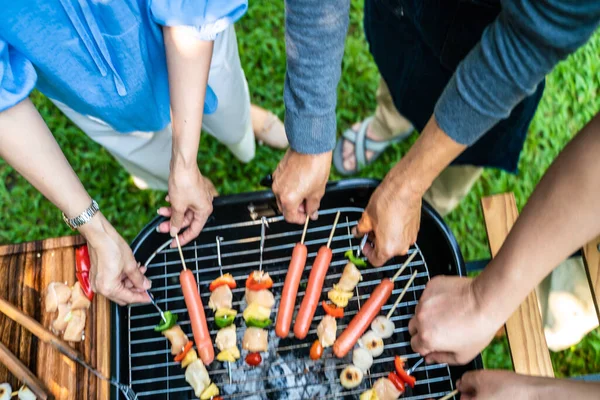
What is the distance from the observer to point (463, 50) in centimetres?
178

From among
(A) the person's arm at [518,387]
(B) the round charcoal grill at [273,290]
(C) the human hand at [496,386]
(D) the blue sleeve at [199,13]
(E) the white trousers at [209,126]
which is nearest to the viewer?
(A) the person's arm at [518,387]

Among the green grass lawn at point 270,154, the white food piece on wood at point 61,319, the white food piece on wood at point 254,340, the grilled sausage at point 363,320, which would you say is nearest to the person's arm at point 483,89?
the grilled sausage at point 363,320

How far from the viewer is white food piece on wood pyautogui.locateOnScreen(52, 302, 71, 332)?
1901 millimetres

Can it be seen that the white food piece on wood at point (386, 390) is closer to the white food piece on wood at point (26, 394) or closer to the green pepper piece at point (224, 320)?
the green pepper piece at point (224, 320)

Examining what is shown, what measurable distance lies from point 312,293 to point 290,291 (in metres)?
0.09

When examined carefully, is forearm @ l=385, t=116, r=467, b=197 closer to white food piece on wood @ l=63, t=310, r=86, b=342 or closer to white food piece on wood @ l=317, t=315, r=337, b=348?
white food piece on wood @ l=317, t=315, r=337, b=348

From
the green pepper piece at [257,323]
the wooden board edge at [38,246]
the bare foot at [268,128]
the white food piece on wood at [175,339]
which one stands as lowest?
the white food piece on wood at [175,339]

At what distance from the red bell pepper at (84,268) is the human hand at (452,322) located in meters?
Answer: 1.32

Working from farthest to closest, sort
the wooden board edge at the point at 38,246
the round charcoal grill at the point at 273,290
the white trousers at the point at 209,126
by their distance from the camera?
the white trousers at the point at 209,126 → the wooden board edge at the point at 38,246 → the round charcoal grill at the point at 273,290

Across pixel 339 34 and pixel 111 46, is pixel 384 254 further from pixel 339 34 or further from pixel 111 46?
pixel 111 46

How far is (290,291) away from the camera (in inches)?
77.7

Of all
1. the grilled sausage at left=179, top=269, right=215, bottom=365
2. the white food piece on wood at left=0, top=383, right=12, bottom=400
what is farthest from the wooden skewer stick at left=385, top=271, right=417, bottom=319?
the white food piece on wood at left=0, top=383, right=12, bottom=400

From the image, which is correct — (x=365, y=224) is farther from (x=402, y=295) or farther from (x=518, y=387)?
(x=518, y=387)

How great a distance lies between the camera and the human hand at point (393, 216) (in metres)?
1.81
